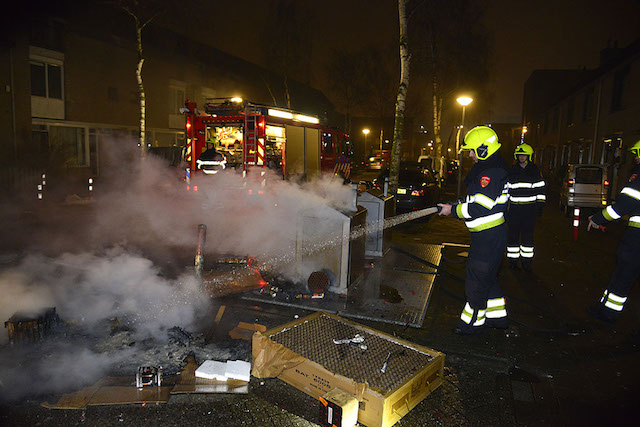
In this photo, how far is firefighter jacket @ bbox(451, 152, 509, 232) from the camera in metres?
4.23

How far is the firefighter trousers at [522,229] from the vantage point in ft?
22.4

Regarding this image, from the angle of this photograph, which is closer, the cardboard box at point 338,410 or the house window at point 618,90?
the cardboard box at point 338,410

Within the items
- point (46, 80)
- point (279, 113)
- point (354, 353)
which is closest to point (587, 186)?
point (279, 113)

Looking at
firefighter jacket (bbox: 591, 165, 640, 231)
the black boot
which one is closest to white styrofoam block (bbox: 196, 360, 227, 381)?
the black boot

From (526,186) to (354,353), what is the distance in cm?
467

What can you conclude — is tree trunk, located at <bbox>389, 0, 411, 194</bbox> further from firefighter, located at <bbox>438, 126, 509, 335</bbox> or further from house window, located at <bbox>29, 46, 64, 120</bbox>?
house window, located at <bbox>29, 46, 64, 120</bbox>

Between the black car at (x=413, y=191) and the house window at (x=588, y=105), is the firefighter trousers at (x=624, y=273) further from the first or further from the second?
the house window at (x=588, y=105)

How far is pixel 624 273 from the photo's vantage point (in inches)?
187

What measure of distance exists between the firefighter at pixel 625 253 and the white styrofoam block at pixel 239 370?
13.5ft

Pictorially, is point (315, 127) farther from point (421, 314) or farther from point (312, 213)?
point (421, 314)

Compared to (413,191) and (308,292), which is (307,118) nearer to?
(413,191)

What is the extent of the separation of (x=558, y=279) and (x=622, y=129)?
14.1 m

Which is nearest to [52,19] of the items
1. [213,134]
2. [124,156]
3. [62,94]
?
[62,94]

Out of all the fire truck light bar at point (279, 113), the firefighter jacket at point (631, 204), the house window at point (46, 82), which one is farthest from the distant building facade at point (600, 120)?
the house window at point (46, 82)
